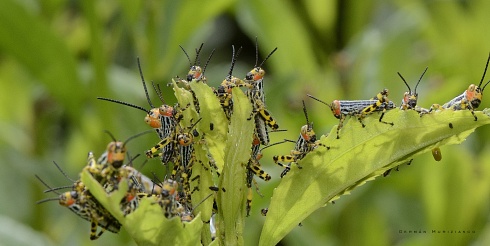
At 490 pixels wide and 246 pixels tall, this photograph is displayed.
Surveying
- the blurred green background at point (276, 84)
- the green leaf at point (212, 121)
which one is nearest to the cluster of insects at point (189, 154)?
the green leaf at point (212, 121)

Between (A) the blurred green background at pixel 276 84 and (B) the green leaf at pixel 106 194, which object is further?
(A) the blurred green background at pixel 276 84

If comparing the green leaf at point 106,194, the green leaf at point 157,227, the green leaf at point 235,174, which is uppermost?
the green leaf at point 235,174

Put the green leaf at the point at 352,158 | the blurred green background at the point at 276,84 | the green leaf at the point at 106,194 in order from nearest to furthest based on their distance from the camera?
the green leaf at the point at 106,194, the green leaf at the point at 352,158, the blurred green background at the point at 276,84

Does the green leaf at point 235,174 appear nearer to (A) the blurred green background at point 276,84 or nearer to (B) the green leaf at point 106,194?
(B) the green leaf at point 106,194

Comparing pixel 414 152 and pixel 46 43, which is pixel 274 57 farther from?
pixel 414 152

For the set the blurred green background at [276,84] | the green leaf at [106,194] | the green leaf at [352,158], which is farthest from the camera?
the blurred green background at [276,84]

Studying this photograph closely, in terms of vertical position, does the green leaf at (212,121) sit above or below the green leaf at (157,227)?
above
